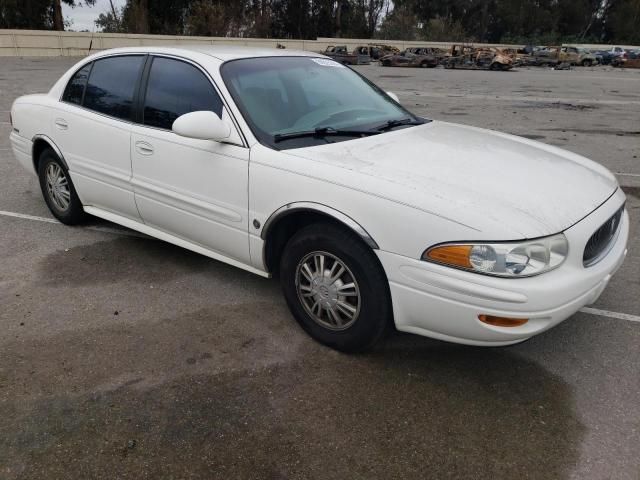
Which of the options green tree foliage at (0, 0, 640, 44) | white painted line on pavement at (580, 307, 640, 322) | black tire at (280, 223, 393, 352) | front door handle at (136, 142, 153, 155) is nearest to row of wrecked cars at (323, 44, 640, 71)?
green tree foliage at (0, 0, 640, 44)

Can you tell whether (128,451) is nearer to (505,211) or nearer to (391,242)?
(391,242)

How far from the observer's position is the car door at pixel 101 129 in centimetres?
413

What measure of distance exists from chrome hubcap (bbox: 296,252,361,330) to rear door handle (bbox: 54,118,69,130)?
2.61 m

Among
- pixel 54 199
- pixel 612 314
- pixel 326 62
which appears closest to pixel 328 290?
pixel 612 314

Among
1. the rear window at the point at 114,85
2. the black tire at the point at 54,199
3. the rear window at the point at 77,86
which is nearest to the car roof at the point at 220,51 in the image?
the rear window at the point at 114,85

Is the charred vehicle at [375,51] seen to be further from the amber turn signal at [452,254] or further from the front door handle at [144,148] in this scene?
the amber turn signal at [452,254]

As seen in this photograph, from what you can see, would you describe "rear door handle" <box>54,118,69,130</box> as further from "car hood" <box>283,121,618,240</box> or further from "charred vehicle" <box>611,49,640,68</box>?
"charred vehicle" <box>611,49,640,68</box>

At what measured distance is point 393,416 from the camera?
2693 mm

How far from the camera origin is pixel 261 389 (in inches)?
114

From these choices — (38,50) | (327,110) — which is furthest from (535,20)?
(327,110)

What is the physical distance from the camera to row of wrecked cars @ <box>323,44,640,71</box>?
37.0 meters

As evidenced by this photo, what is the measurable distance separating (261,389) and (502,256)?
4.48 feet

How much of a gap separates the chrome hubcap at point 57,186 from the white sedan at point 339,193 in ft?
0.92

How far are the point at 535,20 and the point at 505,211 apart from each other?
78.8 metres
